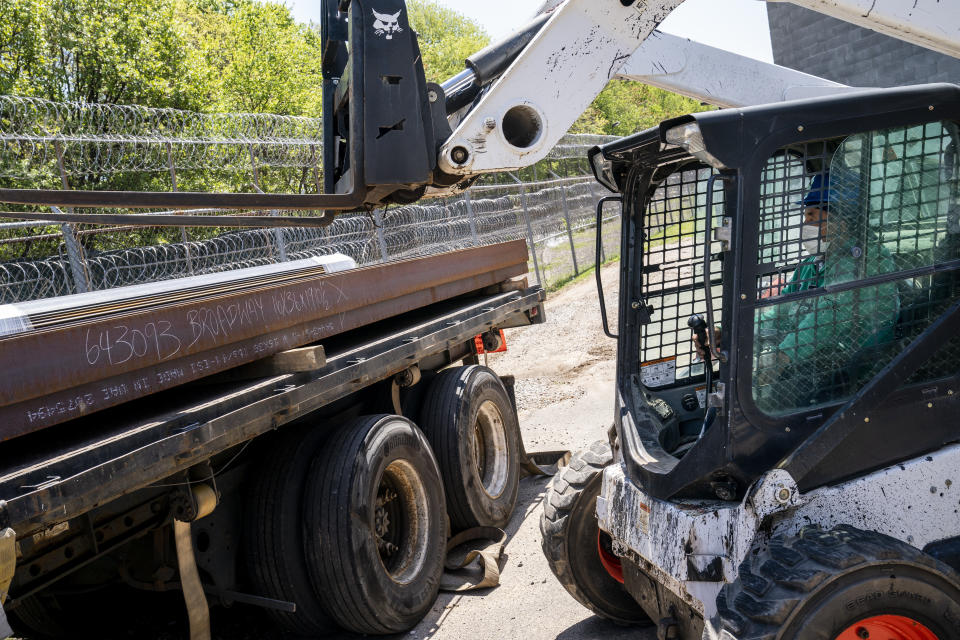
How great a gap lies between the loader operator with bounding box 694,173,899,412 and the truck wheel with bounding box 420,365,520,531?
257 cm

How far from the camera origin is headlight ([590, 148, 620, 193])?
390 cm

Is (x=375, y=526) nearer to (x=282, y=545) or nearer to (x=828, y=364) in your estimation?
(x=282, y=545)

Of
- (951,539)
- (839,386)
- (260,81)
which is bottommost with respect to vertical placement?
(951,539)

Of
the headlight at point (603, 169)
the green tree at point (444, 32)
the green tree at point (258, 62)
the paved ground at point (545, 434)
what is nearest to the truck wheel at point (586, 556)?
the paved ground at point (545, 434)

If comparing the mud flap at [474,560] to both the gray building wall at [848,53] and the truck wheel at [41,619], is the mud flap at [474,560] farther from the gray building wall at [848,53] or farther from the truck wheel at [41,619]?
the gray building wall at [848,53]

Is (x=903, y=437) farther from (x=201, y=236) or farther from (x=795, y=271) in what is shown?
(x=201, y=236)

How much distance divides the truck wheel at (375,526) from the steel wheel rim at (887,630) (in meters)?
2.12

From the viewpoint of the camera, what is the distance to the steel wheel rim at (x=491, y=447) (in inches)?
233

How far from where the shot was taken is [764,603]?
8.88 feet

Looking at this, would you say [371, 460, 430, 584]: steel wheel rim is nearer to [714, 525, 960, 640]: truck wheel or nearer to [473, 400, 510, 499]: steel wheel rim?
[473, 400, 510, 499]: steel wheel rim

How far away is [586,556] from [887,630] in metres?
1.55

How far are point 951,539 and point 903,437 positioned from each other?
41cm

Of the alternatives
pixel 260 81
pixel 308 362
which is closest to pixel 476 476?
pixel 308 362

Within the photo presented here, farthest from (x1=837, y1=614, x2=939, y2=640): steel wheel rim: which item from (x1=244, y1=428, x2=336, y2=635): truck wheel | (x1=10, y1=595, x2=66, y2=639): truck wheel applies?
(x1=10, y1=595, x2=66, y2=639): truck wheel
